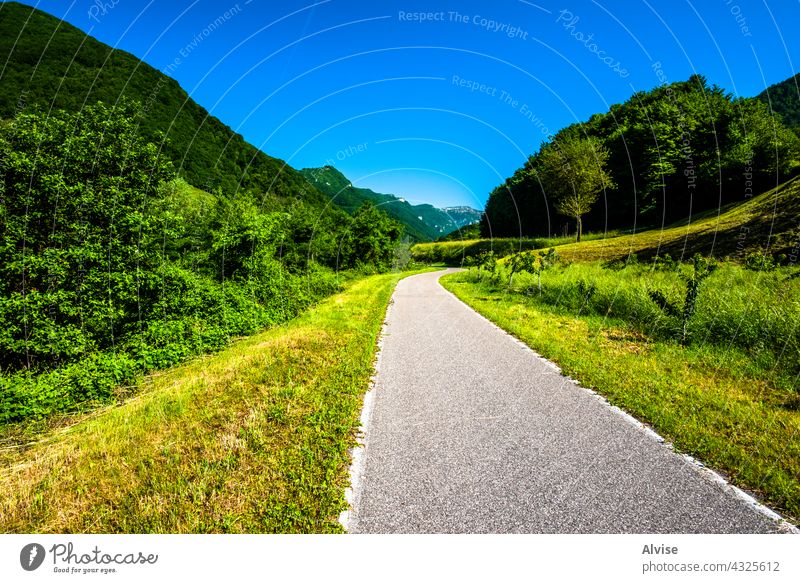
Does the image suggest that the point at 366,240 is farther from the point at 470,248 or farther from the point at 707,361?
the point at 707,361

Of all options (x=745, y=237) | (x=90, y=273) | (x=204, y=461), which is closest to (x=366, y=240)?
(x=745, y=237)

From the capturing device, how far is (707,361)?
21.9 ft

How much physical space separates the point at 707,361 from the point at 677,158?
52.9m

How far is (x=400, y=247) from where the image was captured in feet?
185

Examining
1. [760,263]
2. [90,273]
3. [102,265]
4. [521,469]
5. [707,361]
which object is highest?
[760,263]

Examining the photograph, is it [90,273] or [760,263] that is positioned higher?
[760,263]

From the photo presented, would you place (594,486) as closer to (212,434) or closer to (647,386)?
(647,386)

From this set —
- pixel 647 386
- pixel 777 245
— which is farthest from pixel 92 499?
pixel 777 245

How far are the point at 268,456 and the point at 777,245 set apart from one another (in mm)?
19254

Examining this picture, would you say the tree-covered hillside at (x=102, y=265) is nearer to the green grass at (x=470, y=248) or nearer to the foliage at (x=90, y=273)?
the foliage at (x=90, y=273)

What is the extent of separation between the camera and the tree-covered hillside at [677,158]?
108 ft

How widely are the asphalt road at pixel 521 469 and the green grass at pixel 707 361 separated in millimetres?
518

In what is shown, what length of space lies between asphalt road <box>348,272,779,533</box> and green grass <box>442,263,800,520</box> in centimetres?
52
